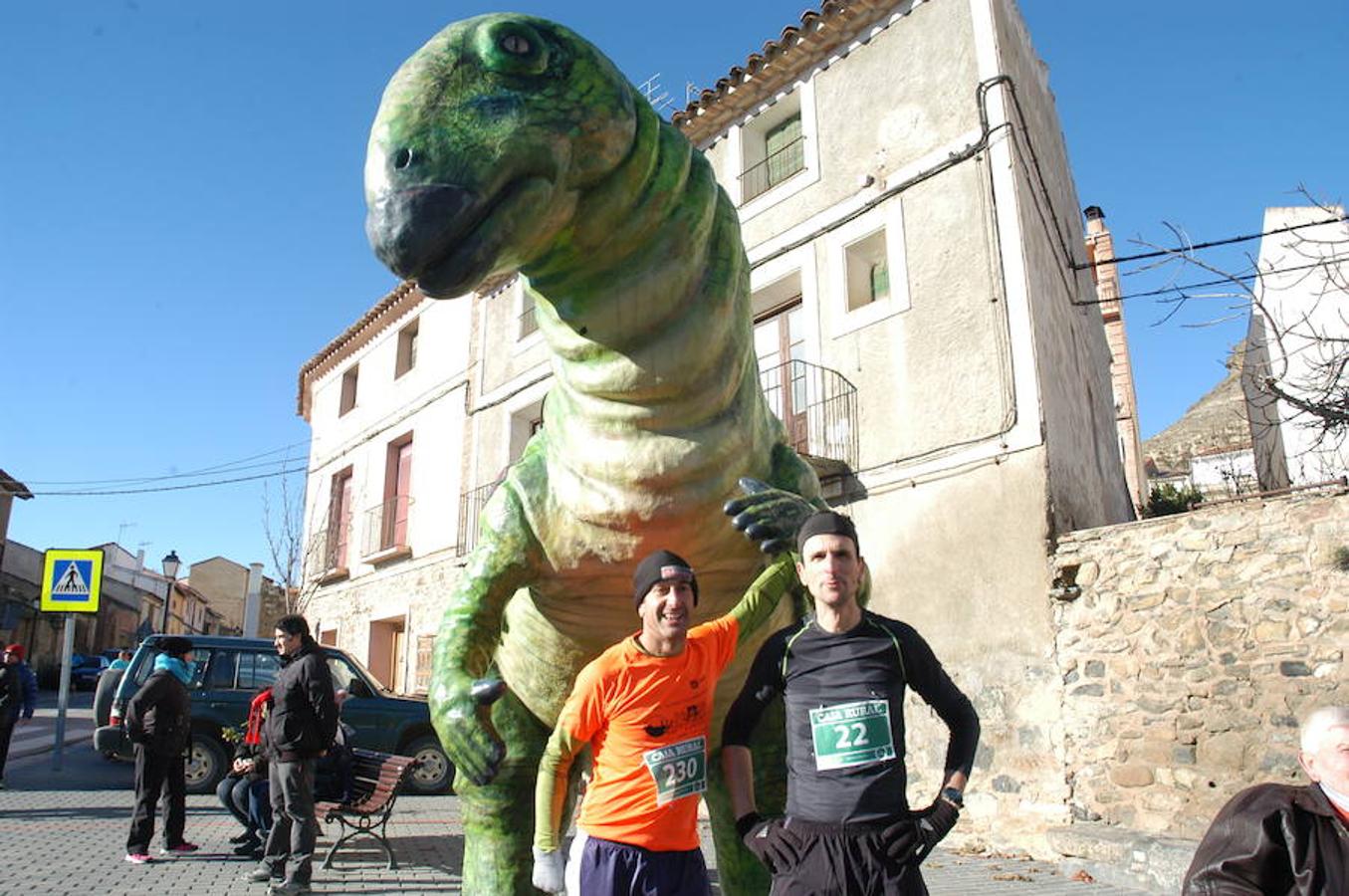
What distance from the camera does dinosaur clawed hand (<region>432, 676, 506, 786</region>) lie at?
1555 mm

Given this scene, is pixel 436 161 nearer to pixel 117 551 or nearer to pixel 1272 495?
pixel 1272 495

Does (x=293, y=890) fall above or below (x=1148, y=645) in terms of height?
below

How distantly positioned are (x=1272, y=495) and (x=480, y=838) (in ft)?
21.2

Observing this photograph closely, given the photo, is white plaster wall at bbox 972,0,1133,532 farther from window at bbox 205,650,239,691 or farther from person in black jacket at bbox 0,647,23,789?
person in black jacket at bbox 0,647,23,789

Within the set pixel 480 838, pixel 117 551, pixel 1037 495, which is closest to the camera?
pixel 480 838

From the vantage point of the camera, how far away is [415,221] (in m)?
1.21

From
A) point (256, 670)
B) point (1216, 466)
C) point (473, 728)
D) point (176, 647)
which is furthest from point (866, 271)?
point (473, 728)

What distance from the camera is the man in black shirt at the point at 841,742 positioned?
1.71m

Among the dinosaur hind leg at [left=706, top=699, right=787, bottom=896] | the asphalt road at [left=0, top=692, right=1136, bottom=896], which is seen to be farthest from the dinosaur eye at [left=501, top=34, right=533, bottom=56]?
the asphalt road at [left=0, top=692, right=1136, bottom=896]

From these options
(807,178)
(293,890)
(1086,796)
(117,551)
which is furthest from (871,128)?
(117,551)

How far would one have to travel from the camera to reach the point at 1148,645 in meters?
6.98

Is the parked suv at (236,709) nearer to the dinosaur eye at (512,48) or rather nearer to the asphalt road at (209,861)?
the asphalt road at (209,861)

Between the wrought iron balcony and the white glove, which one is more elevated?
the wrought iron balcony

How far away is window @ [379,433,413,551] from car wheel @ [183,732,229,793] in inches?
228
